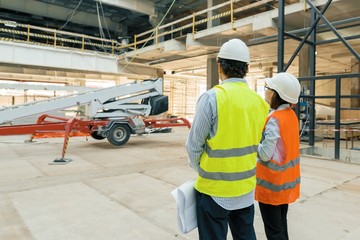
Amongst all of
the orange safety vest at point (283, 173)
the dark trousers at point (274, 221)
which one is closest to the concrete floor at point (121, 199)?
the dark trousers at point (274, 221)

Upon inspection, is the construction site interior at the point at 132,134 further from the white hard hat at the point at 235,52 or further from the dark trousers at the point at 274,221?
the white hard hat at the point at 235,52

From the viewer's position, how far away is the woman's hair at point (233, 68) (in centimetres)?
188

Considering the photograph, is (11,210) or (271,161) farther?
(11,210)

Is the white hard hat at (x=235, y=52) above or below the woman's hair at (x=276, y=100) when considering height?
above

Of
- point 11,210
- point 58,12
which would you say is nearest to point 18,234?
point 11,210

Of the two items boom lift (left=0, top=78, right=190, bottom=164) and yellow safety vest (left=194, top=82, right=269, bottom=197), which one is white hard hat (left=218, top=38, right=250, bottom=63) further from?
boom lift (left=0, top=78, right=190, bottom=164)

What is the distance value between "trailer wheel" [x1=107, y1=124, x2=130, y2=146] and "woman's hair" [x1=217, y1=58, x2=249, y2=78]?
22.4 ft

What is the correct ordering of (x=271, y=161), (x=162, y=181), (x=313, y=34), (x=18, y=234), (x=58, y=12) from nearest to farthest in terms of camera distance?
(x=271, y=161) < (x=18, y=234) < (x=162, y=181) < (x=313, y=34) < (x=58, y=12)

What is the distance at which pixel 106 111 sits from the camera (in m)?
8.62

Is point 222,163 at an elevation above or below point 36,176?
above

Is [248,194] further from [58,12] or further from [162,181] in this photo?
[58,12]

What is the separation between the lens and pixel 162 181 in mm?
4949

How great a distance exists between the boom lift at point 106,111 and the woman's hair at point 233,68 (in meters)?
5.94

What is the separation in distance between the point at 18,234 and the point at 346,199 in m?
4.29
